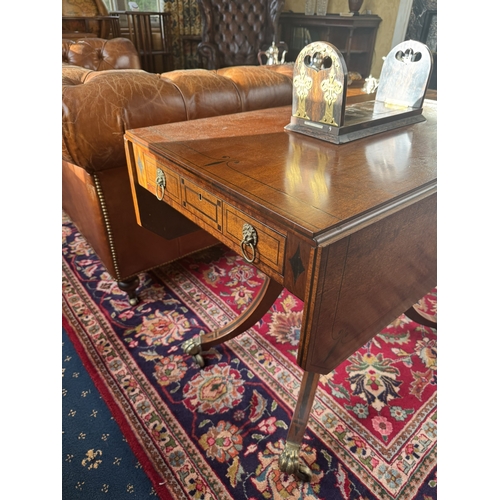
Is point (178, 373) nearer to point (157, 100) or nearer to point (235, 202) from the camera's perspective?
point (235, 202)

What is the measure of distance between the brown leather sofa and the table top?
0.43 feet

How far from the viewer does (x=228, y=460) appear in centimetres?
110

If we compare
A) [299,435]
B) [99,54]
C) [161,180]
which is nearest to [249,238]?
[161,180]

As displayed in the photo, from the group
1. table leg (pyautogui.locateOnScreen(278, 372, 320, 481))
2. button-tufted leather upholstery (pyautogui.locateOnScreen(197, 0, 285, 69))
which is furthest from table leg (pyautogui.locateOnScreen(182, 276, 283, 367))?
button-tufted leather upholstery (pyautogui.locateOnScreen(197, 0, 285, 69))

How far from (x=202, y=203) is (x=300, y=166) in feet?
0.81

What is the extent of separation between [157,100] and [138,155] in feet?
0.83

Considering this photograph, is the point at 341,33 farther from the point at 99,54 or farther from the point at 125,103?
the point at 125,103

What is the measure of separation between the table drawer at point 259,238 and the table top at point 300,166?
0.04 m

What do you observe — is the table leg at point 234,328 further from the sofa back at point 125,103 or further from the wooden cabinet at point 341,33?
the wooden cabinet at point 341,33

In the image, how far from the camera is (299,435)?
3.48 feet

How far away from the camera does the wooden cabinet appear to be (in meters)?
3.98

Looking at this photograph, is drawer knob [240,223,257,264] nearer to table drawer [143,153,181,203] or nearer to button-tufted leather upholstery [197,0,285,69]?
table drawer [143,153,181,203]

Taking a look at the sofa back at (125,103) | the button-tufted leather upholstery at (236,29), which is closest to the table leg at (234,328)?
the sofa back at (125,103)

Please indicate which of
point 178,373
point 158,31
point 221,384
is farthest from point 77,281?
point 158,31
